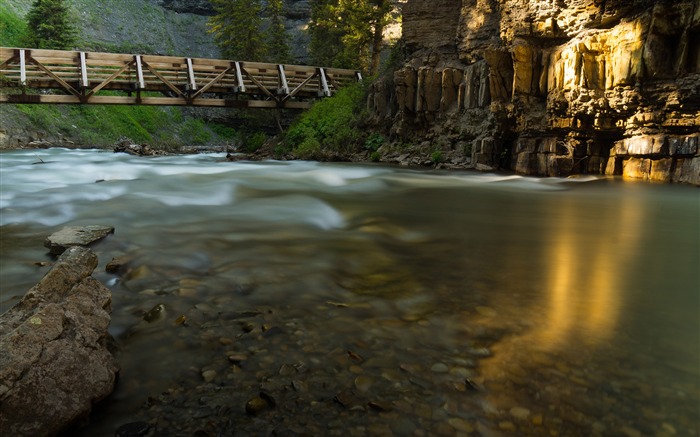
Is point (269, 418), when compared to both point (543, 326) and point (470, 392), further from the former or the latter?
point (543, 326)

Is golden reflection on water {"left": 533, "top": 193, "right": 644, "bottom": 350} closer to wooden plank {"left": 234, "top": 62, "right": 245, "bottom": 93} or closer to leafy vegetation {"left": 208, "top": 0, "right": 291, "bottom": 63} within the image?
wooden plank {"left": 234, "top": 62, "right": 245, "bottom": 93}

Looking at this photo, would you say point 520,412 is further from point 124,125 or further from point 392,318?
point 124,125

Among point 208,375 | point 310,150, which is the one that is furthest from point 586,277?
point 310,150

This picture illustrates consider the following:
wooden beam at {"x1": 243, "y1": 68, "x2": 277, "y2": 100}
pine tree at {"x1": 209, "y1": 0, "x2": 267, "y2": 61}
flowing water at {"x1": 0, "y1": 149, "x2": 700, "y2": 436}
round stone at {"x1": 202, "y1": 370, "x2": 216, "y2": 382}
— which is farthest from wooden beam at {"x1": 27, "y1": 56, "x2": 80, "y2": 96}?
round stone at {"x1": 202, "y1": 370, "x2": 216, "y2": 382}

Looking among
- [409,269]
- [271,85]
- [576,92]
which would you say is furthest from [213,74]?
[409,269]

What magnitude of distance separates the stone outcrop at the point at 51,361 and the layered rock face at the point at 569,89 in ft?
35.2

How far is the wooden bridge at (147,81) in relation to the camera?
17.7m

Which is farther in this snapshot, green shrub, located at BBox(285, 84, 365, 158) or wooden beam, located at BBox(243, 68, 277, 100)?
wooden beam, located at BBox(243, 68, 277, 100)

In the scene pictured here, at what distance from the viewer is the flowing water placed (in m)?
1.90

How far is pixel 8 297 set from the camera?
305 cm

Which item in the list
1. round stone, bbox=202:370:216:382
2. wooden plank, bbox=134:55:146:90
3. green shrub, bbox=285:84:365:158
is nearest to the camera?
round stone, bbox=202:370:216:382

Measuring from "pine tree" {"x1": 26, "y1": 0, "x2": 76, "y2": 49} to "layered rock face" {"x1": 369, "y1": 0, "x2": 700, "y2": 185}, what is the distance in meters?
22.2

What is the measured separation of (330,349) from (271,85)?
74.8 ft

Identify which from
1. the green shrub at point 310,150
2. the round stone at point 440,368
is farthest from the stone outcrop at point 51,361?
the green shrub at point 310,150
